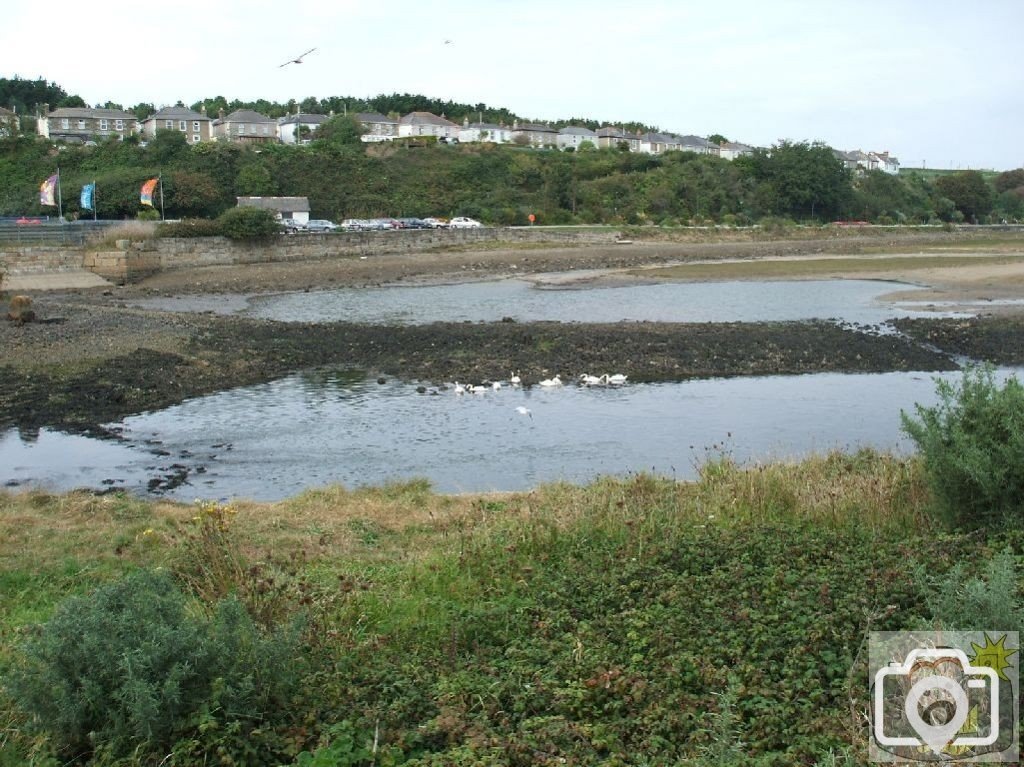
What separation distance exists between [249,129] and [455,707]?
12112 centimetres

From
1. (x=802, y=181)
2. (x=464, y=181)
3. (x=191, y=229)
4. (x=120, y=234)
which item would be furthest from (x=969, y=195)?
(x=120, y=234)

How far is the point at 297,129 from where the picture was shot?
112 metres

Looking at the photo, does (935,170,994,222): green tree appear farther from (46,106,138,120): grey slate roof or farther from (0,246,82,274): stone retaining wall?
(0,246,82,274): stone retaining wall

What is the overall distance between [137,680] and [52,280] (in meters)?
48.1

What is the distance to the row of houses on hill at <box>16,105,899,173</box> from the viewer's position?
114125 millimetres

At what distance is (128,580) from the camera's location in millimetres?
5730

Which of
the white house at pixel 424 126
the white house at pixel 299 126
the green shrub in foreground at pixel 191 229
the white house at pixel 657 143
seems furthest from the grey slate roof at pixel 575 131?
the green shrub in foreground at pixel 191 229

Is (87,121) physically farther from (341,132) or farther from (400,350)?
(400,350)

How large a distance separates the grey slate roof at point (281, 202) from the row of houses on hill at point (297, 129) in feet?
79.2

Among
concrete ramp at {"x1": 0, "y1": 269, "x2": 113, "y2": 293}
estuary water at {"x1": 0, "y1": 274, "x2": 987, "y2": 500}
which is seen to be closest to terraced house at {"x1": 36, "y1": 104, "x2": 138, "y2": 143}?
concrete ramp at {"x1": 0, "y1": 269, "x2": 113, "y2": 293}

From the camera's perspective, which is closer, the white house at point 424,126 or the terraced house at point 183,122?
the terraced house at point 183,122

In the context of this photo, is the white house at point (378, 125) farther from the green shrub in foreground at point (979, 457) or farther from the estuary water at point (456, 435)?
the green shrub in foreground at point (979, 457)

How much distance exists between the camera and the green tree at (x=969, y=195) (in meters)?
119

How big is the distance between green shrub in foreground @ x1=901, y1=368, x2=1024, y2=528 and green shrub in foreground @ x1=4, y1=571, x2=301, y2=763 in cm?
576
